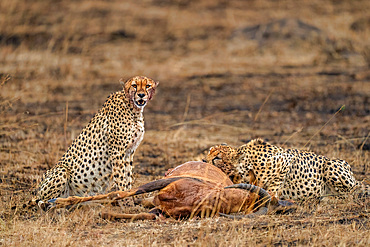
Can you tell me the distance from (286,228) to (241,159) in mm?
1105

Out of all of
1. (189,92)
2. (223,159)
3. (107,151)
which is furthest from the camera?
(189,92)

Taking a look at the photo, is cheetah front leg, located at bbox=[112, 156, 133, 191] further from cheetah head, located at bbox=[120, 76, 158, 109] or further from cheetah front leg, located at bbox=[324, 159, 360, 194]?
cheetah front leg, located at bbox=[324, 159, 360, 194]

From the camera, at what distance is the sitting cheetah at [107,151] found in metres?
5.89

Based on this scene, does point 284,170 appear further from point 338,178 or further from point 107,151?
point 107,151

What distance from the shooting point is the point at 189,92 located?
495 inches

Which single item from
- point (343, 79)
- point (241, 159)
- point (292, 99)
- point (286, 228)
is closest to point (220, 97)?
point (292, 99)

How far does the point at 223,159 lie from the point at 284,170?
0.60 metres

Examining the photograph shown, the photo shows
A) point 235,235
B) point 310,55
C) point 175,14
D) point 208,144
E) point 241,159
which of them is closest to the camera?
point 235,235

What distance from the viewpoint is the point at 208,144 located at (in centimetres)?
859

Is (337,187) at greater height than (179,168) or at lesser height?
lesser

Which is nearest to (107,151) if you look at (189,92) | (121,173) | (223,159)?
(121,173)

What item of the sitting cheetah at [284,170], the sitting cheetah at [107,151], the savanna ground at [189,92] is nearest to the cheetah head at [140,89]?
the sitting cheetah at [107,151]

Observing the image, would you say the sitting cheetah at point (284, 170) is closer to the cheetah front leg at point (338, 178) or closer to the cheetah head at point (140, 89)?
the cheetah front leg at point (338, 178)

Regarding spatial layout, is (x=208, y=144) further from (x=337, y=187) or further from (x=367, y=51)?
(x=367, y=51)
